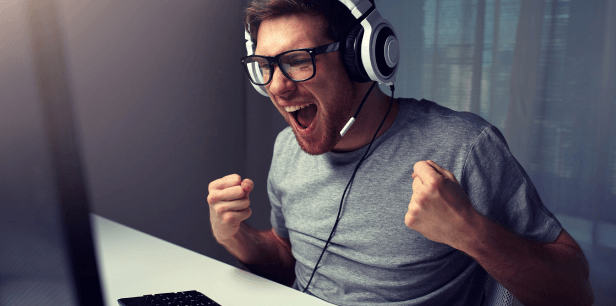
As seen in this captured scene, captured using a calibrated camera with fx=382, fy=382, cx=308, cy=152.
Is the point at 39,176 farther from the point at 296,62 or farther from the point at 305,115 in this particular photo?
the point at 305,115

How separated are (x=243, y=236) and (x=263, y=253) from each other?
119mm

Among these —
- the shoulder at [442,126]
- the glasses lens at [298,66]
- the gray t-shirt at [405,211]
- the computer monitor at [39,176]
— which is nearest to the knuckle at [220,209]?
the gray t-shirt at [405,211]

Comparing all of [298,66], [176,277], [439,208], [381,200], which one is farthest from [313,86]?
[176,277]

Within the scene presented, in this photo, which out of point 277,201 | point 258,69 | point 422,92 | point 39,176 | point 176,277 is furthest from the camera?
point 422,92

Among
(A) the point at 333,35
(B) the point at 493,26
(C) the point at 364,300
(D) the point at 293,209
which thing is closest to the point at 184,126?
(D) the point at 293,209

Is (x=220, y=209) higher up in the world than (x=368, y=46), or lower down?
lower down

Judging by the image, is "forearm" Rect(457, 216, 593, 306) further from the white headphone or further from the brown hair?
the brown hair

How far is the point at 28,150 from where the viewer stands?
0.77ft

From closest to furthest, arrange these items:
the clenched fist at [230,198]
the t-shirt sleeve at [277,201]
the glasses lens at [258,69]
→ the clenched fist at [230,198] < the glasses lens at [258,69] < the t-shirt sleeve at [277,201]

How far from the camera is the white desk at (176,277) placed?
0.77m

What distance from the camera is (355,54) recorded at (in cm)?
93

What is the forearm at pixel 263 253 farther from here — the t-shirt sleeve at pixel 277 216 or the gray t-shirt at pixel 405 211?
the gray t-shirt at pixel 405 211

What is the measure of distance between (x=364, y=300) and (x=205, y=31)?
5.14 ft

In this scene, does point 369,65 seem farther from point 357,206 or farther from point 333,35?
point 357,206
